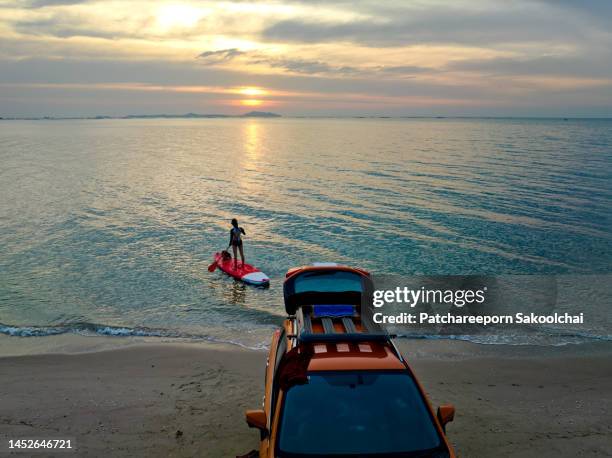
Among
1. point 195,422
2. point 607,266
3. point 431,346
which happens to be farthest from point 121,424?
point 607,266

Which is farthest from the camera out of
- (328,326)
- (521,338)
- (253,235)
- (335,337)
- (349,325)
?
(253,235)

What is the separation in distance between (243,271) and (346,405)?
15161mm

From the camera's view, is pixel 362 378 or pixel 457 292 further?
pixel 457 292

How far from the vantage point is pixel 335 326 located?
7.88 m

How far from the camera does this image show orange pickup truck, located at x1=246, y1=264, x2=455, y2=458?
18.3 feet

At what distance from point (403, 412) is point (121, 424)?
232 inches

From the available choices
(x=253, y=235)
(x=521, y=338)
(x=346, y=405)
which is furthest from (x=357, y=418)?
(x=253, y=235)

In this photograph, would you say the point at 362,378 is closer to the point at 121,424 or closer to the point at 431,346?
the point at 121,424

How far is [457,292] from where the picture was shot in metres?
19.6

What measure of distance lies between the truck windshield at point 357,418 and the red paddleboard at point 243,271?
1368 centimetres

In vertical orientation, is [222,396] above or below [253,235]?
above

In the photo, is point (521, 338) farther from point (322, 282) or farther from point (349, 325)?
point (349, 325)

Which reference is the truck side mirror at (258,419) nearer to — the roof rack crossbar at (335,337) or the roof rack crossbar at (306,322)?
the roof rack crossbar at (335,337)

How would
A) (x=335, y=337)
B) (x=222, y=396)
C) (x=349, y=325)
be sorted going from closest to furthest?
(x=335, y=337)
(x=349, y=325)
(x=222, y=396)
